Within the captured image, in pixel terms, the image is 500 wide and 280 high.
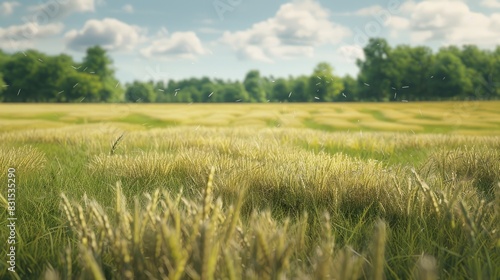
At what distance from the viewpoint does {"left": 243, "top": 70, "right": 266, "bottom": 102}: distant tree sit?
10767 cm

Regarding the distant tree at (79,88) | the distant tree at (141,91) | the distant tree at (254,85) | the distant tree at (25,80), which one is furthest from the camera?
the distant tree at (254,85)

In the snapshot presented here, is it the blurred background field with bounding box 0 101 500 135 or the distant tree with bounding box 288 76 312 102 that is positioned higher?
the distant tree with bounding box 288 76 312 102

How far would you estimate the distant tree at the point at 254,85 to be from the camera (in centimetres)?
10767

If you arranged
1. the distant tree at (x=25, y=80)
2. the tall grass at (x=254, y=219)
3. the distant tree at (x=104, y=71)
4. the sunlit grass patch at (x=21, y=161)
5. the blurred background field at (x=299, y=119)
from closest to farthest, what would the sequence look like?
the tall grass at (x=254, y=219) → the sunlit grass patch at (x=21, y=161) → the blurred background field at (x=299, y=119) → the distant tree at (x=25, y=80) → the distant tree at (x=104, y=71)

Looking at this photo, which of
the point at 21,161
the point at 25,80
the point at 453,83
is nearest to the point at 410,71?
the point at 453,83

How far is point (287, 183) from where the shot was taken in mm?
2799

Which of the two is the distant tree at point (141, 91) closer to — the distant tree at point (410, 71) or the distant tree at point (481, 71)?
the distant tree at point (410, 71)

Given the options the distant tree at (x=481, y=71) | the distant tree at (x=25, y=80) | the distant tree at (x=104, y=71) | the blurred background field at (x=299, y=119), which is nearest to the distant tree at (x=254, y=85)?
the distant tree at (x=104, y=71)

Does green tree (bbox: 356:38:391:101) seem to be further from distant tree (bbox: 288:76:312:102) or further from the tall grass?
the tall grass

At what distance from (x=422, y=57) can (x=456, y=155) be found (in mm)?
71944

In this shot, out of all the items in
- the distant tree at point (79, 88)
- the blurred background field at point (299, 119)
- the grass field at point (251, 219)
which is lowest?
the blurred background field at point (299, 119)

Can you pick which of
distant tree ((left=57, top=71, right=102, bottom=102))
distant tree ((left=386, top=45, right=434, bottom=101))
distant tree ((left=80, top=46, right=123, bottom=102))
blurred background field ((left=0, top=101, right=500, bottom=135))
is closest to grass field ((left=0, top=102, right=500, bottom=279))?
blurred background field ((left=0, top=101, right=500, bottom=135))

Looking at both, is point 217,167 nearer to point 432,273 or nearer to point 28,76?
point 432,273

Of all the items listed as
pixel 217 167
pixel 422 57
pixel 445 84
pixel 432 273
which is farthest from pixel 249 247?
pixel 422 57
